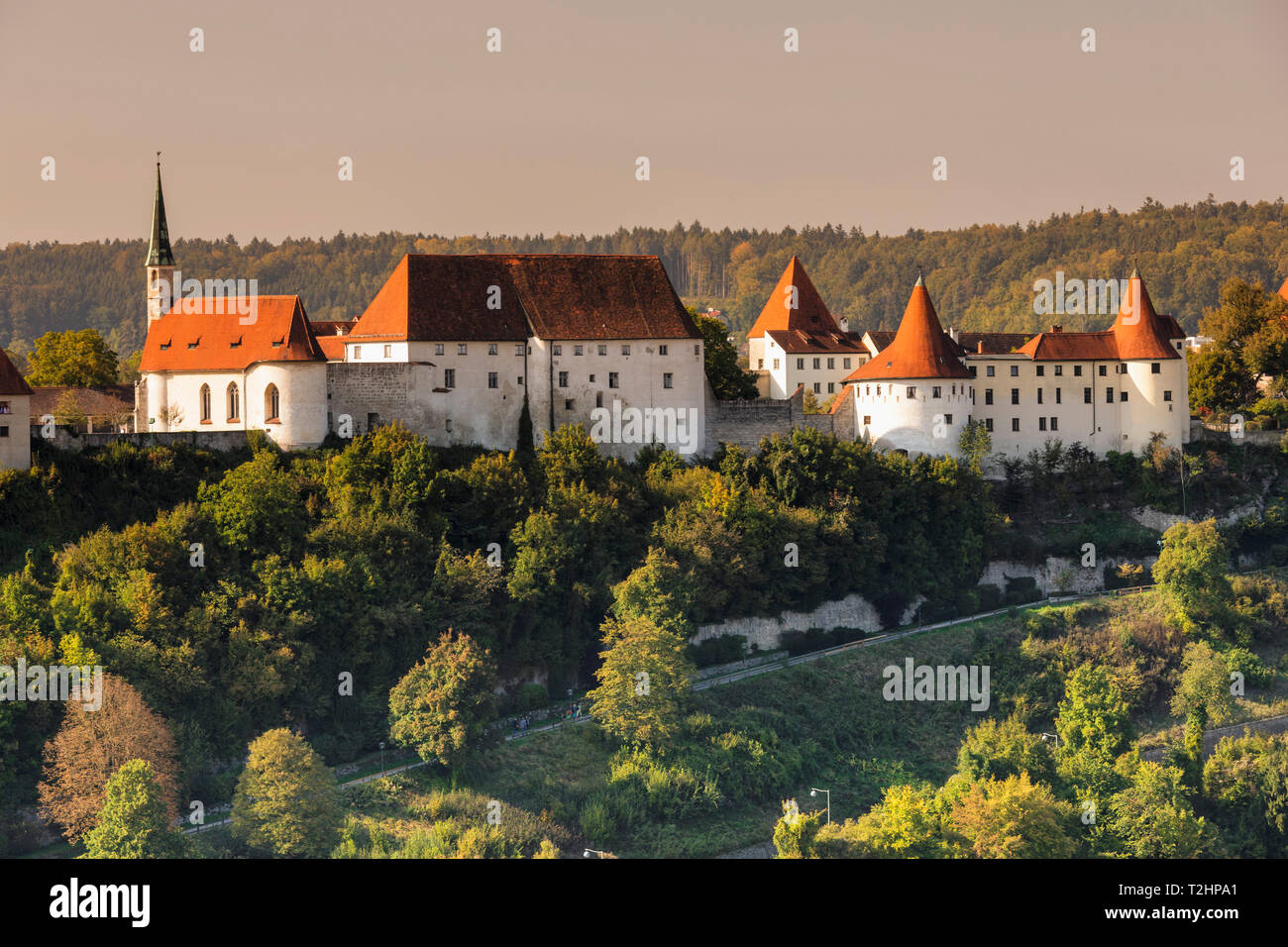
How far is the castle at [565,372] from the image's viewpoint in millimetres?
53000

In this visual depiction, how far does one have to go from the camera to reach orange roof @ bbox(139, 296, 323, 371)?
5259 centimetres

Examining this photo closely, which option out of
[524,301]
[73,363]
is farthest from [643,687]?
[73,363]

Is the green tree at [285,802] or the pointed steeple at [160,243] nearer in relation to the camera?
the green tree at [285,802]

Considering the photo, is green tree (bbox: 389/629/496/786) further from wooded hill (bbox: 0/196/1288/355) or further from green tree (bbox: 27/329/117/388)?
wooded hill (bbox: 0/196/1288/355)

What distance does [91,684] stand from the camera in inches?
1676

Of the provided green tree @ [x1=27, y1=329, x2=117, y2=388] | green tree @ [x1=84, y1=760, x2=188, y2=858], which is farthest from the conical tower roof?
green tree @ [x1=84, y1=760, x2=188, y2=858]

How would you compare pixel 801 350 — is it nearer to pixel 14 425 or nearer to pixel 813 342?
pixel 813 342

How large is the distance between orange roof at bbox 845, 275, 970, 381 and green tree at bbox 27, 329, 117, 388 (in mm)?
25740

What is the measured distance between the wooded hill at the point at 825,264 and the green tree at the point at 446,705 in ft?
224

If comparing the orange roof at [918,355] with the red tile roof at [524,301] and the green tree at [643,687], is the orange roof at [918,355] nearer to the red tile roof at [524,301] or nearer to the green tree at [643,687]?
the red tile roof at [524,301]

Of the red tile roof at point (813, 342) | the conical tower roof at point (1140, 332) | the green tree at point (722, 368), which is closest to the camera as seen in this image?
the conical tower roof at point (1140, 332)

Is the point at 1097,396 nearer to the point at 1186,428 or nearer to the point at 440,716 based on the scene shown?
the point at 1186,428

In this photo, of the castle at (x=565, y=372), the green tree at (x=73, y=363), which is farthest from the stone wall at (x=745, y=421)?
the green tree at (x=73, y=363)

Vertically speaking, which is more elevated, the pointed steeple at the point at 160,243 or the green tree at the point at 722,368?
the pointed steeple at the point at 160,243
